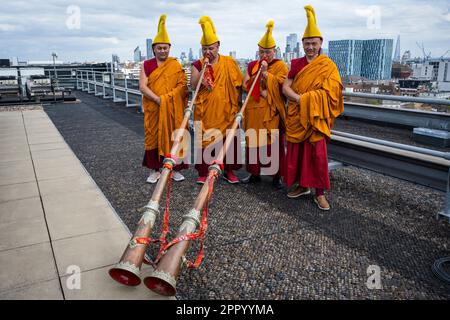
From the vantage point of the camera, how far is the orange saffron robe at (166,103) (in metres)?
4.71

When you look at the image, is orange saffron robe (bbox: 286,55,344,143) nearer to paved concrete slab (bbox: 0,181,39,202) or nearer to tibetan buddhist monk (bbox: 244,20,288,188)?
tibetan buddhist monk (bbox: 244,20,288,188)

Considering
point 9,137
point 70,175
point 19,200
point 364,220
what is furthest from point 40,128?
point 364,220

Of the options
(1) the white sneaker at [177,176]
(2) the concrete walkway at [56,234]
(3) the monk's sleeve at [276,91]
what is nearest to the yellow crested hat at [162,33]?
(3) the monk's sleeve at [276,91]

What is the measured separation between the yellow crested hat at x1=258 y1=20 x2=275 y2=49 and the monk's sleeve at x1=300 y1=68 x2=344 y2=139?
35.6 inches

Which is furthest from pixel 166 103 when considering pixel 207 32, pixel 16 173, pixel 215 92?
pixel 16 173

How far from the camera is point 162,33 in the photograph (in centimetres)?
461

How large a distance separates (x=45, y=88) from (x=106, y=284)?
52.7ft

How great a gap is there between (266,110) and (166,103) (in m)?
1.27

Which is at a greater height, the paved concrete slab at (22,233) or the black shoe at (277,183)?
the black shoe at (277,183)

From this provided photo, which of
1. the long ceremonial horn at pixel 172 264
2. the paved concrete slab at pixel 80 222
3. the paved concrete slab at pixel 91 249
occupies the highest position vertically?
the long ceremonial horn at pixel 172 264

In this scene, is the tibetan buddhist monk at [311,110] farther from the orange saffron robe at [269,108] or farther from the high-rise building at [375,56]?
the high-rise building at [375,56]

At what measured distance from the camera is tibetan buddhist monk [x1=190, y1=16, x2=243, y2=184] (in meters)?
4.50

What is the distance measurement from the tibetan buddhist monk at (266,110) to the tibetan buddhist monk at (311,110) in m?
0.33

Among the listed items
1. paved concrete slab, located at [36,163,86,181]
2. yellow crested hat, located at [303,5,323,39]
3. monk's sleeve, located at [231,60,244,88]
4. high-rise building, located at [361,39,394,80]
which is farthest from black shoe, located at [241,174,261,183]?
high-rise building, located at [361,39,394,80]
